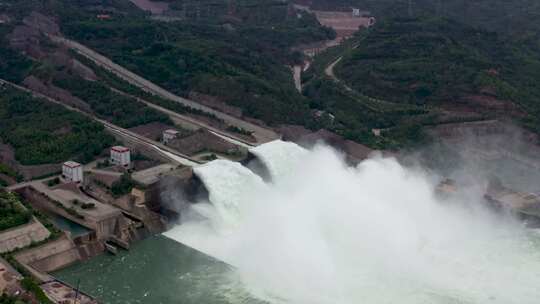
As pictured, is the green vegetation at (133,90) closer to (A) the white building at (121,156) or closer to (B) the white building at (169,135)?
(B) the white building at (169,135)

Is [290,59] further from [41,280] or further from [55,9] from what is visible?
[41,280]

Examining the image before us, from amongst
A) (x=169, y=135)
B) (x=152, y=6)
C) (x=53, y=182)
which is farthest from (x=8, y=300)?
(x=152, y=6)

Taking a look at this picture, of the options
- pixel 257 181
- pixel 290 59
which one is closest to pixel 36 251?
pixel 257 181

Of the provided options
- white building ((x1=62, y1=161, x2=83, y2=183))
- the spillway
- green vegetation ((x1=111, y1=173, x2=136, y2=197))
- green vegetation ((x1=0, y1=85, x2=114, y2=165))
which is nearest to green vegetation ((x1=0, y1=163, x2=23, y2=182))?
green vegetation ((x1=0, y1=85, x2=114, y2=165))

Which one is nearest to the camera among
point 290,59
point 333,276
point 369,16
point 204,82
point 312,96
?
point 333,276

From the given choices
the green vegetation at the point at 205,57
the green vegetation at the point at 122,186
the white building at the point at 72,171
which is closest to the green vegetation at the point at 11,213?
the white building at the point at 72,171

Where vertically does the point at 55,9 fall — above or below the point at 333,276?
above
